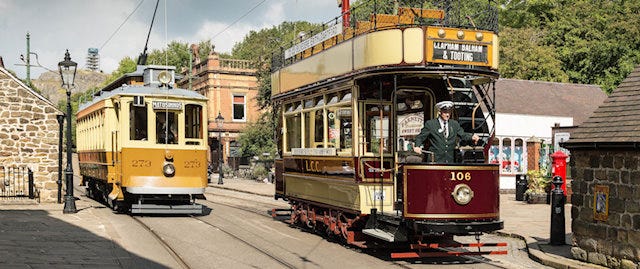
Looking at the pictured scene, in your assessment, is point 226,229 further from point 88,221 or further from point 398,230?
point 398,230

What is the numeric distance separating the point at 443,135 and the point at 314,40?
4193 mm

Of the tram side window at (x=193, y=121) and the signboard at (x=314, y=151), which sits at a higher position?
the tram side window at (x=193, y=121)

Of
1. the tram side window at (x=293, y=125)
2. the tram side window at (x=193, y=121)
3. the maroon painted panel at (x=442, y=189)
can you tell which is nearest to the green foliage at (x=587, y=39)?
the tram side window at (x=193, y=121)

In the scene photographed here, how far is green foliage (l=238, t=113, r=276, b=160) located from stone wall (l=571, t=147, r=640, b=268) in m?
34.1

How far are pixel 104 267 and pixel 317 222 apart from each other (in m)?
5.49

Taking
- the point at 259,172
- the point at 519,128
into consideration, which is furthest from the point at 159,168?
the point at 259,172

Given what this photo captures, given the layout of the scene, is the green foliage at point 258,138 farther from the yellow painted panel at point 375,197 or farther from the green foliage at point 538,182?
the yellow painted panel at point 375,197

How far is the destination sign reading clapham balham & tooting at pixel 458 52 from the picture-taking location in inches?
441

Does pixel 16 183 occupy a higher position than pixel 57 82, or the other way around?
pixel 57 82

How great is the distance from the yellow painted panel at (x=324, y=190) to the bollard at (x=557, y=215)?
3.52 m

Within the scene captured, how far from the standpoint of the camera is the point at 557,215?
507 inches

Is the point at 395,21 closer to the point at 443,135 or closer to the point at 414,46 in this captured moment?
the point at 414,46

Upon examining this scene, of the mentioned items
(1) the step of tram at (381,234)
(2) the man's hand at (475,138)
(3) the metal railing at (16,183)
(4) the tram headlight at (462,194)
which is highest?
(2) the man's hand at (475,138)

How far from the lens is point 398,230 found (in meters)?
11.2
